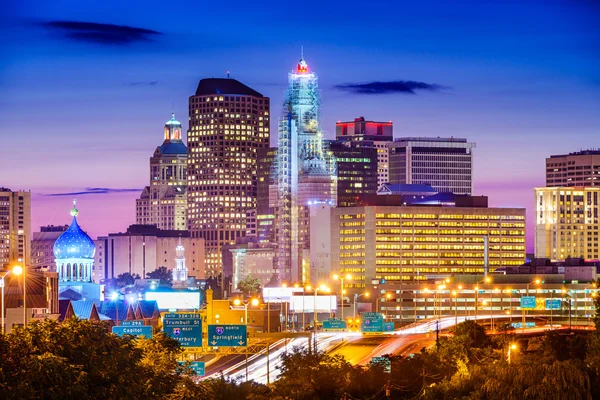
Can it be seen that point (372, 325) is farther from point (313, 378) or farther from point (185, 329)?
point (313, 378)

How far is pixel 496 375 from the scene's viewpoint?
89.6 metres

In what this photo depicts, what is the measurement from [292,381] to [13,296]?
60895 mm

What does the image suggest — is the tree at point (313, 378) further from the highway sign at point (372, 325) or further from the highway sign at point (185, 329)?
the highway sign at point (372, 325)

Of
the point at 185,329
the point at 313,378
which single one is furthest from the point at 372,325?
the point at 313,378

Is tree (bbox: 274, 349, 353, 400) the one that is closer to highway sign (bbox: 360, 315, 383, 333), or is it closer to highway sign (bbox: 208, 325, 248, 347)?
highway sign (bbox: 208, 325, 248, 347)

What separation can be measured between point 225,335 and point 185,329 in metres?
3.68

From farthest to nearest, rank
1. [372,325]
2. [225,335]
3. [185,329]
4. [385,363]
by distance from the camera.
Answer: [372,325] → [385,363] → [225,335] → [185,329]

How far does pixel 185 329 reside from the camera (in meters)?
130

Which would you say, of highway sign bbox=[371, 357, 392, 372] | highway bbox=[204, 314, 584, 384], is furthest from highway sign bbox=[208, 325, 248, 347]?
highway bbox=[204, 314, 584, 384]

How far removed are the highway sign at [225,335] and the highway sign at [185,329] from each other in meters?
1.20

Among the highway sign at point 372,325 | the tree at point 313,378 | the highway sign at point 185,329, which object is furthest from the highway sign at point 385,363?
the highway sign at point 372,325

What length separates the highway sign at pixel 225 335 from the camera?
129875mm

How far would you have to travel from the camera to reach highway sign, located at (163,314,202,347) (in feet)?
426

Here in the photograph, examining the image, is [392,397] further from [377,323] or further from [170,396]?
[377,323]
